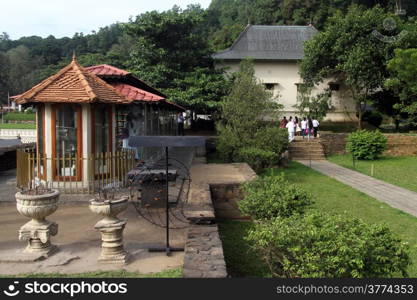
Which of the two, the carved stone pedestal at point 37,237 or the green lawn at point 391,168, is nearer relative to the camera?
the carved stone pedestal at point 37,237

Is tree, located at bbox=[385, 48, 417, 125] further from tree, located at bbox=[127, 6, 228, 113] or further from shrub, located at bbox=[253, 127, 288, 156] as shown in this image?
tree, located at bbox=[127, 6, 228, 113]

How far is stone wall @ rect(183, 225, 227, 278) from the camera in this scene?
14.5ft

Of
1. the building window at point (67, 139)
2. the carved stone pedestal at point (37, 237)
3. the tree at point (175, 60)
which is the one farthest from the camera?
the tree at point (175, 60)

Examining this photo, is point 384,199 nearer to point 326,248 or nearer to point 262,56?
point 326,248

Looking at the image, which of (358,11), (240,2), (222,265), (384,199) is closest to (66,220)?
(222,265)

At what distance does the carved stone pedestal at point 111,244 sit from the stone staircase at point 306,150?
17.6 metres

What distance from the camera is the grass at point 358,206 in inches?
318

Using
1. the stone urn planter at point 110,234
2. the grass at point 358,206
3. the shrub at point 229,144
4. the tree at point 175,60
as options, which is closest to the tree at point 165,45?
the tree at point 175,60

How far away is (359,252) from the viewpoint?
14.4ft

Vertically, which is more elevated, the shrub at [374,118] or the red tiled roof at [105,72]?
the red tiled roof at [105,72]

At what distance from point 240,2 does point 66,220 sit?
68.1 m

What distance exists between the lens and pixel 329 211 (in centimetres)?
979

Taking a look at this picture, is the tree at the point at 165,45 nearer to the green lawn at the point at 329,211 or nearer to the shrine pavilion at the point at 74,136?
the green lawn at the point at 329,211

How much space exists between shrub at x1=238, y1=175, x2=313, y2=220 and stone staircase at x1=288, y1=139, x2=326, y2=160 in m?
15.5
